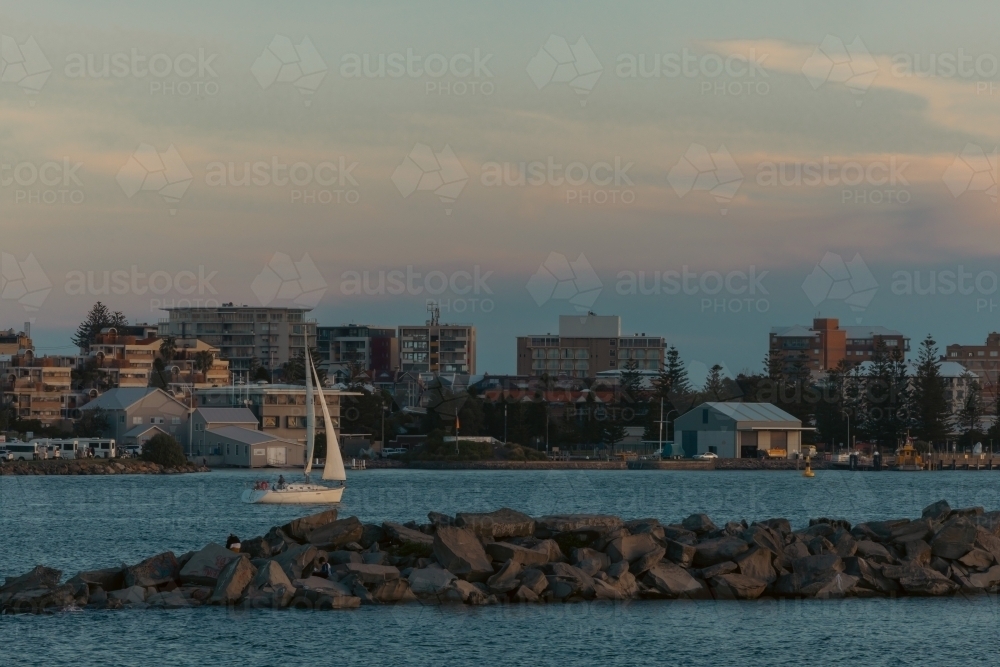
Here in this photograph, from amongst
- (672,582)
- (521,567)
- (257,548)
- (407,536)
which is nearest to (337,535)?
→ (407,536)

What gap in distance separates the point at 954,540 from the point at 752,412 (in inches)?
3281

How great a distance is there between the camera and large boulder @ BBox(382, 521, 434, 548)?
1074 inches

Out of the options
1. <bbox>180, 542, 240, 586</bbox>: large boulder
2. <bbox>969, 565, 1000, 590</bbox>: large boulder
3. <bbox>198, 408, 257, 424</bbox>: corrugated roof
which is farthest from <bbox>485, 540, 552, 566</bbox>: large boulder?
<bbox>198, 408, 257, 424</bbox>: corrugated roof

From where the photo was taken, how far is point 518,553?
85.9ft

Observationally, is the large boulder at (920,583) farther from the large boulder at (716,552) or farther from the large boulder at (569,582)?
the large boulder at (569,582)

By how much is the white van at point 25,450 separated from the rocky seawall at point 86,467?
498 cm

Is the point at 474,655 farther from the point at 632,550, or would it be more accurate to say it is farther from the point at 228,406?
the point at 228,406

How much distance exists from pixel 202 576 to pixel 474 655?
620 centimetres

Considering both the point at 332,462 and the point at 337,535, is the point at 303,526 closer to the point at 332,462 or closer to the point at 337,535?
the point at 337,535

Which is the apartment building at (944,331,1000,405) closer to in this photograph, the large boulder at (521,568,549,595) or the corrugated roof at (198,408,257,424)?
the corrugated roof at (198,408,257,424)

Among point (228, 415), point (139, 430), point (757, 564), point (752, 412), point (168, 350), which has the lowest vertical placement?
point (757, 564)

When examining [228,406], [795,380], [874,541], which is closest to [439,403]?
[228,406]

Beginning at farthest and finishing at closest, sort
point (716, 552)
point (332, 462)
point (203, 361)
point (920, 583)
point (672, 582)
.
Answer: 1. point (203, 361)
2. point (332, 462)
3. point (716, 552)
4. point (920, 583)
5. point (672, 582)

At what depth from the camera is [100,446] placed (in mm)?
99625
